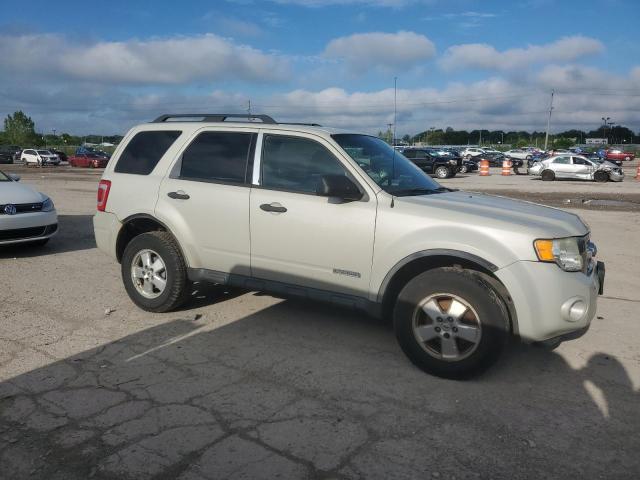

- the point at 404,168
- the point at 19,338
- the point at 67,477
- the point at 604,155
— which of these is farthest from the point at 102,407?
the point at 604,155

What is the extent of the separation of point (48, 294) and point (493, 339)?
4870mm

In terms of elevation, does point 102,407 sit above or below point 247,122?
below

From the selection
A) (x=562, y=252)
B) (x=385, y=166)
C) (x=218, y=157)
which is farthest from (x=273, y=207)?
(x=562, y=252)

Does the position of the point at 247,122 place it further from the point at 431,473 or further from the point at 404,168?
the point at 431,473

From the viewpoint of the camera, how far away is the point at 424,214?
13.3 ft

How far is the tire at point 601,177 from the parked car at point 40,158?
42.0 metres

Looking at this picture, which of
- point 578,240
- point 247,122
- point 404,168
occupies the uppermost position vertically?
point 247,122

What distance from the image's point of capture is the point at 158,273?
5.33 meters

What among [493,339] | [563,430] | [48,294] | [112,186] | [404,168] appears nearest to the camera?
[563,430]

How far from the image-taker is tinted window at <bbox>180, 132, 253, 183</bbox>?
493cm

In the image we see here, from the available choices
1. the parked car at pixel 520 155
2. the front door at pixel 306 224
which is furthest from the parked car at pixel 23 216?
the parked car at pixel 520 155

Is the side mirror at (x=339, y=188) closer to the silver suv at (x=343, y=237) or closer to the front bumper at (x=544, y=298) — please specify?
the silver suv at (x=343, y=237)

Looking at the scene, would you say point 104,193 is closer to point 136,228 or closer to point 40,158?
point 136,228

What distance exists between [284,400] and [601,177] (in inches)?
1118
